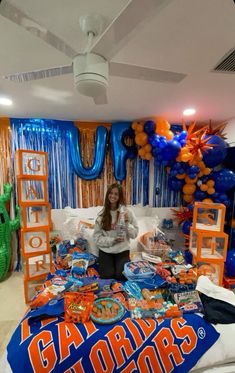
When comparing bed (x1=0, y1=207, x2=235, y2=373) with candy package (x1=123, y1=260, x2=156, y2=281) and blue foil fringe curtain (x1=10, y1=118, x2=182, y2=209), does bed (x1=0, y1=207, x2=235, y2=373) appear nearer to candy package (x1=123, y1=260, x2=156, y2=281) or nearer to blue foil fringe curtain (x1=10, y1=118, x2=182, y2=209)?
candy package (x1=123, y1=260, x2=156, y2=281)

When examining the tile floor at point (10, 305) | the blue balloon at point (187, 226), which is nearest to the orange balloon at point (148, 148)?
the blue balloon at point (187, 226)

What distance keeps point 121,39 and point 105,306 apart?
1.53m

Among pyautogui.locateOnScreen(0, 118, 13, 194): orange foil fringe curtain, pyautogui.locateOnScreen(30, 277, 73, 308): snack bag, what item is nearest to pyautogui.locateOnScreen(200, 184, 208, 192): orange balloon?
pyautogui.locateOnScreen(30, 277, 73, 308): snack bag

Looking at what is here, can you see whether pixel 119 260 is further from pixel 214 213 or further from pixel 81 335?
pixel 214 213

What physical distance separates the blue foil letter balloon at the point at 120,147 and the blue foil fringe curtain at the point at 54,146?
2.08ft

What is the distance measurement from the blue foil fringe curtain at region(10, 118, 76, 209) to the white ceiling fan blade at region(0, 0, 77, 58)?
6.73 feet

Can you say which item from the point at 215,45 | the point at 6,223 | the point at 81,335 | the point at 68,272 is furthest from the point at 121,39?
the point at 6,223

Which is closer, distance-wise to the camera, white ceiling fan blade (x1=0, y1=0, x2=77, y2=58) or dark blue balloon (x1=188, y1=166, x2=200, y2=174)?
white ceiling fan blade (x1=0, y1=0, x2=77, y2=58)

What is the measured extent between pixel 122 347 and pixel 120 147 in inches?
90.6

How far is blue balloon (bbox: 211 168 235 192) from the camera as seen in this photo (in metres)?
2.71

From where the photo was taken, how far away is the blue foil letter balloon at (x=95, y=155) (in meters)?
2.87

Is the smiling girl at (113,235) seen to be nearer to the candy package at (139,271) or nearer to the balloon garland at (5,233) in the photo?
the candy package at (139,271)

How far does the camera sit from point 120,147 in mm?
2893

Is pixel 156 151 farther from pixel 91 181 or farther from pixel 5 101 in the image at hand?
pixel 5 101
